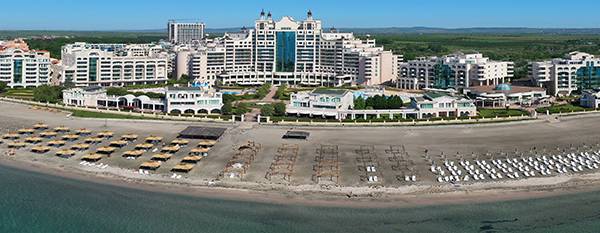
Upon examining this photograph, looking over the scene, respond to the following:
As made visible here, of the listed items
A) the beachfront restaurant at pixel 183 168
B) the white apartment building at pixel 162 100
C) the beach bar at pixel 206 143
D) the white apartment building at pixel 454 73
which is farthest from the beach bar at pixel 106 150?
the white apartment building at pixel 454 73

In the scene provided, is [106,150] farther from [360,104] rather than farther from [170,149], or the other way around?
[360,104]

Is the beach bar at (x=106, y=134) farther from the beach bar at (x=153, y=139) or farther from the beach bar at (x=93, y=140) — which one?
the beach bar at (x=153, y=139)

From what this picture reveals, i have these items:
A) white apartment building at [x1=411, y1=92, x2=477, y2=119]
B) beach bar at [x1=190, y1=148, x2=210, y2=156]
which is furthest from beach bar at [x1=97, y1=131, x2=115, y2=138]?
white apartment building at [x1=411, y1=92, x2=477, y2=119]

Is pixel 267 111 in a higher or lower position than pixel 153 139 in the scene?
higher

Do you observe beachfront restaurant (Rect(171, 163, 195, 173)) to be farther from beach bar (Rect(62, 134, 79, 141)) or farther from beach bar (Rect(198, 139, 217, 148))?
beach bar (Rect(62, 134, 79, 141))

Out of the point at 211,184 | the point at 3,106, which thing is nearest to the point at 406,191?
the point at 211,184

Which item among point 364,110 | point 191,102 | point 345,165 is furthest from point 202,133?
point 364,110

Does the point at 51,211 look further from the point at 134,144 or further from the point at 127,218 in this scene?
the point at 134,144
